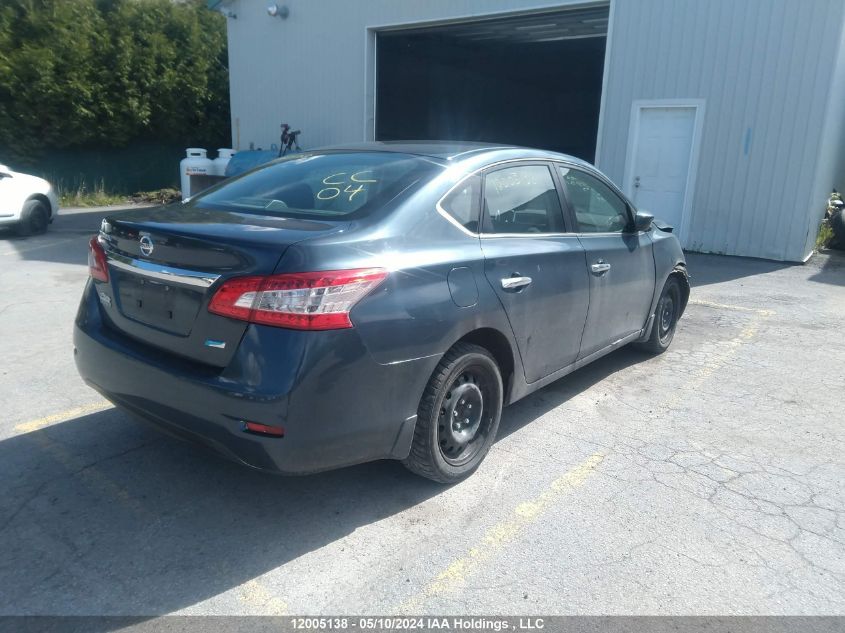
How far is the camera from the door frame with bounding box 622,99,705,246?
1068cm

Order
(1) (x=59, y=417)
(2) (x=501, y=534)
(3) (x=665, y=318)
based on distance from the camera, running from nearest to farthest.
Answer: (2) (x=501, y=534), (1) (x=59, y=417), (3) (x=665, y=318)

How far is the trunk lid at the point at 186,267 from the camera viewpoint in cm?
271

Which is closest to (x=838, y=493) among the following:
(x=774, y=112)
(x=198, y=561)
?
(x=198, y=561)

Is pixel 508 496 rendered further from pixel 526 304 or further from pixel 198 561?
pixel 198 561

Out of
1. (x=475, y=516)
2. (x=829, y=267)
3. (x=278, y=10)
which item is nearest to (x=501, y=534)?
(x=475, y=516)

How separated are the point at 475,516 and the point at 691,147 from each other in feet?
31.2

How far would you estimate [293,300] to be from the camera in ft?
8.59

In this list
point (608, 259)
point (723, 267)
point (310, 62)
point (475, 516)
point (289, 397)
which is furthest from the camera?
point (310, 62)

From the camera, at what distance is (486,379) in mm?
3520

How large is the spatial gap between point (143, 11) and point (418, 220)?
19.9 metres

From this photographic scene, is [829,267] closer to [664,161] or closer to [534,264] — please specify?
[664,161]

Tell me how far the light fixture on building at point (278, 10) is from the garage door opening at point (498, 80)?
279cm

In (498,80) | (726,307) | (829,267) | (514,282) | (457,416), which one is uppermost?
(498,80)

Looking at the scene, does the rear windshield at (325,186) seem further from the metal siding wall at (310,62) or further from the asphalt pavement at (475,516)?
the metal siding wall at (310,62)
